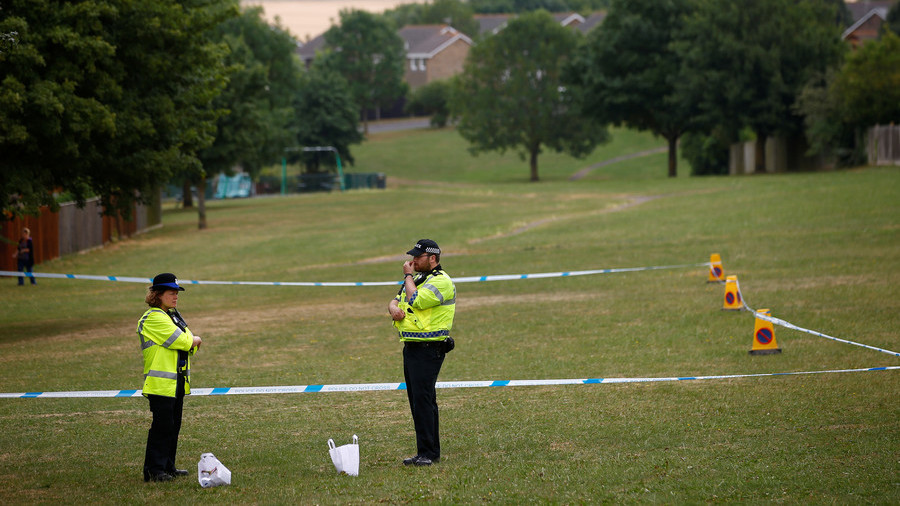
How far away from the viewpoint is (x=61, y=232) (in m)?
35.5

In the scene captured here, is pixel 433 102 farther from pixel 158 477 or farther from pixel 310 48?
pixel 158 477

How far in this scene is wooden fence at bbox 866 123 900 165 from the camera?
46.6m

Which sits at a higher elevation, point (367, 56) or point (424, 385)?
point (367, 56)

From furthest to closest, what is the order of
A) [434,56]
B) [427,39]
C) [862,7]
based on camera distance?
1. [862,7]
2. [427,39]
3. [434,56]

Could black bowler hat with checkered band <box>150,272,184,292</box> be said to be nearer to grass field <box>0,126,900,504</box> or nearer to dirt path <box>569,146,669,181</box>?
grass field <box>0,126,900,504</box>

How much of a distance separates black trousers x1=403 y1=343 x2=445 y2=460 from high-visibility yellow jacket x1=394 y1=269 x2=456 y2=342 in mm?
116

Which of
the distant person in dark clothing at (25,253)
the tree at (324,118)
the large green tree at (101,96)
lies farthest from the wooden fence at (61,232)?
the tree at (324,118)

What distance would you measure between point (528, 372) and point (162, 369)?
6.06 m

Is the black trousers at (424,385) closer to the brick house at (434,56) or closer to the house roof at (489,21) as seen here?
the brick house at (434,56)

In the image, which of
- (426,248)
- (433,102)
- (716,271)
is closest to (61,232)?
(716,271)

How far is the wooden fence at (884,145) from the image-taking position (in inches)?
1836

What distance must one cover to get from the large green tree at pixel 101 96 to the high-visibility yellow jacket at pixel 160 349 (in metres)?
9.44

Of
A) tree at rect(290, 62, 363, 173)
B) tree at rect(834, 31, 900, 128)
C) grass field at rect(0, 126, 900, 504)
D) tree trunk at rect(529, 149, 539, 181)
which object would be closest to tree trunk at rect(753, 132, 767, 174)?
tree at rect(834, 31, 900, 128)

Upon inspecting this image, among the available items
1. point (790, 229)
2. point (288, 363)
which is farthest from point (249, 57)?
point (288, 363)
